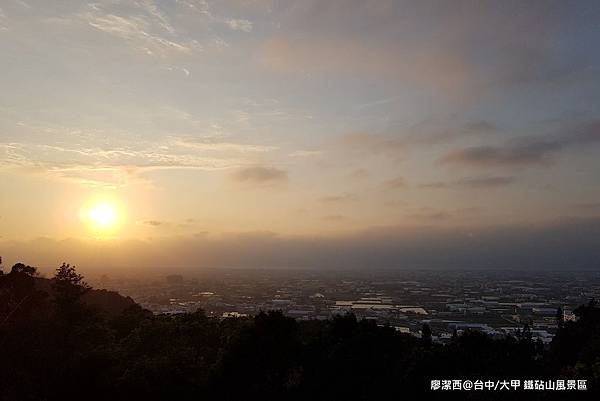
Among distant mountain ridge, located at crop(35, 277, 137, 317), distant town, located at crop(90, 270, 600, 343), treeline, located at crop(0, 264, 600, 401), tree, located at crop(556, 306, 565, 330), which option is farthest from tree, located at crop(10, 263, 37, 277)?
tree, located at crop(556, 306, 565, 330)

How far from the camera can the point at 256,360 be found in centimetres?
2838

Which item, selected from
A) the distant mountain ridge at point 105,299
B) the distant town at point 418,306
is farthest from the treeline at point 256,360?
the distant town at point 418,306

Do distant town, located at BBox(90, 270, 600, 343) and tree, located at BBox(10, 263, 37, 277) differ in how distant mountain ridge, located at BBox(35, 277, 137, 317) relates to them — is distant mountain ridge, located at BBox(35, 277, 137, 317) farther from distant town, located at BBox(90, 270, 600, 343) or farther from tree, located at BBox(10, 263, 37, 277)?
tree, located at BBox(10, 263, 37, 277)

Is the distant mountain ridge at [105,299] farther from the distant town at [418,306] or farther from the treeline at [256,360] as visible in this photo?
the treeline at [256,360]

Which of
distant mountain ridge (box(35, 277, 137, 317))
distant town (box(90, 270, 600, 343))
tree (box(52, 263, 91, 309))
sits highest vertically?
tree (box(52, 263, 91, 309))

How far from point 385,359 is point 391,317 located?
205 ft

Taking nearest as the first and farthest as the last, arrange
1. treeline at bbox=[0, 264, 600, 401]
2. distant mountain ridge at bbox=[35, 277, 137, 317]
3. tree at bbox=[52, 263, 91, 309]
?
treeline at bbox=[0, 264, 600, 401], tree at bbox=[52, 263, 91, 309], distant mountain ridge at bbox=[35, 277, 137, 317]

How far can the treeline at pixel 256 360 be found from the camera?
22.6 metres

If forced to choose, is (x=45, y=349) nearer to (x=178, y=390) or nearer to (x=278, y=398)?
(x=178, y=390)

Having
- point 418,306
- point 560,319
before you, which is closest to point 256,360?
point 560,319

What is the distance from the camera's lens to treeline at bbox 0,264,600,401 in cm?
2264

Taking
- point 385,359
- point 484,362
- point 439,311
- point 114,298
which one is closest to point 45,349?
point 385,359

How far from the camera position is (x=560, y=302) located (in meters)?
109

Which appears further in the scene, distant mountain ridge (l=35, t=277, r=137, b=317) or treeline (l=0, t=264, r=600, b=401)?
distant mountain ridge (l=35, t=277, r=137, b=317)
